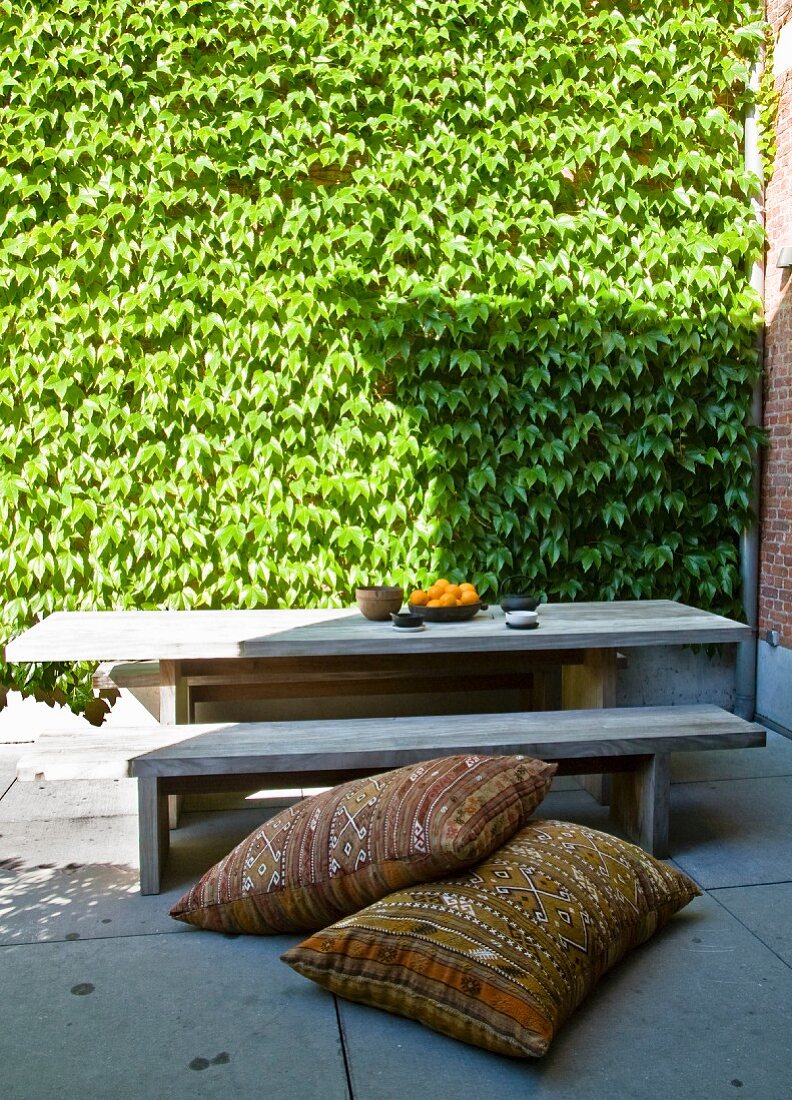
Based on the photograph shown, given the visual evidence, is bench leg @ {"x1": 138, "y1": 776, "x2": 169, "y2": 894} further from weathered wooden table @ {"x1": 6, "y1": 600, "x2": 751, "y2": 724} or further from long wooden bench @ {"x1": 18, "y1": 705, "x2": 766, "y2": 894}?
weathered wooden table @ {"x1": 6, "y1": 600, "x2": 751, "y2": 724}

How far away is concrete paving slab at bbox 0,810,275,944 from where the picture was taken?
2.70 metres

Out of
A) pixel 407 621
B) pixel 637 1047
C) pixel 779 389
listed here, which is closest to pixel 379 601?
pixel 407 621

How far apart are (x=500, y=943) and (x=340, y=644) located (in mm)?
1392

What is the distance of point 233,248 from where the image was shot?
14.3 ft

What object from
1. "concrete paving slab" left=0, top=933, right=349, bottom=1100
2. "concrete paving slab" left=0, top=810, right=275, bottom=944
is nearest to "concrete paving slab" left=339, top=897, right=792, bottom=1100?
"concrete paving slab" left=0, top=933, right=349, bottom=1100

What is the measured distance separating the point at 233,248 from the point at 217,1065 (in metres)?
3.33

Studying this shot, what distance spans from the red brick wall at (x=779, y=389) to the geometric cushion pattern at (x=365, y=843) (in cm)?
241

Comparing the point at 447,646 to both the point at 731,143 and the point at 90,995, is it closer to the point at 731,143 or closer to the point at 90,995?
the point at 90,995

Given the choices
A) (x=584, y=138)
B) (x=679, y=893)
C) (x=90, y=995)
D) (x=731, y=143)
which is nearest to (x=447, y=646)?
(x=679, y=893)

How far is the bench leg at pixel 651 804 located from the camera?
10.2ft

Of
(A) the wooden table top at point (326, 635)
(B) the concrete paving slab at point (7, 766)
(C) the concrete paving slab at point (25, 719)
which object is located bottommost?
(B) the concrete paving slab at point (7, 766)

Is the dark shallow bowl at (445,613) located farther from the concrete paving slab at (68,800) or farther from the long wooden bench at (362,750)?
the concrete paving slab at (68,800)

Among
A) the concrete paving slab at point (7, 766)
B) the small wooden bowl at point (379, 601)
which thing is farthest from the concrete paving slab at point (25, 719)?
the small wooden bowl at point (379, 601)

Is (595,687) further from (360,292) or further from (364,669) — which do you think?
(360,292)
